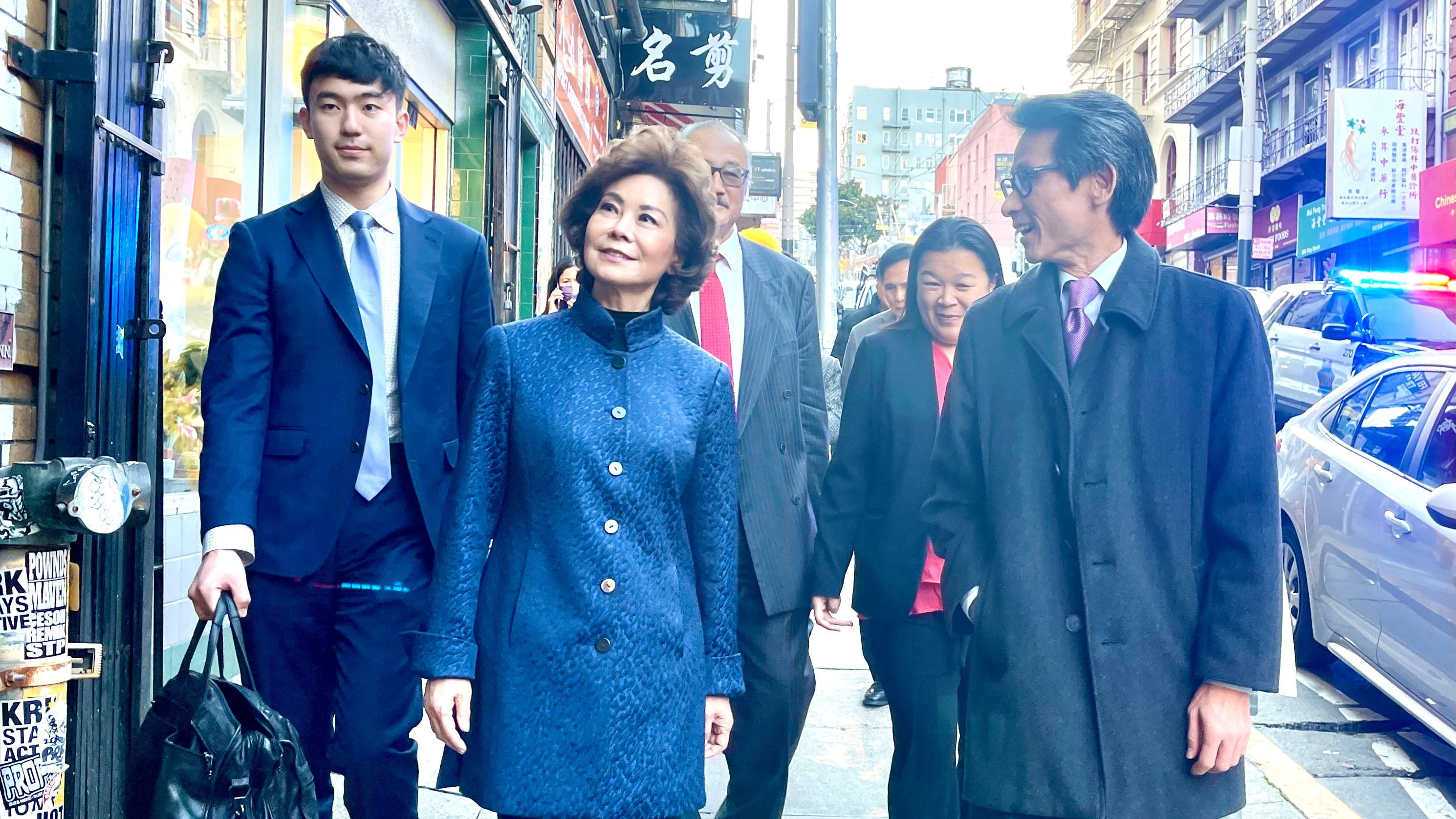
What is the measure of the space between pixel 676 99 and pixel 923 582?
12523mm

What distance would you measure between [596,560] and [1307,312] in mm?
14401

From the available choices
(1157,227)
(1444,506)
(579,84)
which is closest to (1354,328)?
(579,84)

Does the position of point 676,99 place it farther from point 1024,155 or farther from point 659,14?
point 1024,155

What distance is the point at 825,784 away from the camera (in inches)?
186

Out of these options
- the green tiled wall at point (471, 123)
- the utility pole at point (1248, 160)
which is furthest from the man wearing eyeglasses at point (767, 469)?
the utility pole at point (1248, 160)

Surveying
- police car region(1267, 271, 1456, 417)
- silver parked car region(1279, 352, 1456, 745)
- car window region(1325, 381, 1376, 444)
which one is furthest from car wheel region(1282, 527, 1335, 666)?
police car region(1267, 271, 1456, 417)

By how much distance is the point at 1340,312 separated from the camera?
1420 centimetres

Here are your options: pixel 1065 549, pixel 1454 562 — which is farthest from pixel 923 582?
pixel 1454 562

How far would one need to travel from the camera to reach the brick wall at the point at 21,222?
124 inches

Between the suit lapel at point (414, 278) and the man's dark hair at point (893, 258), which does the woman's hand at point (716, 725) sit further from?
the man's dark hair at point (893, 258)

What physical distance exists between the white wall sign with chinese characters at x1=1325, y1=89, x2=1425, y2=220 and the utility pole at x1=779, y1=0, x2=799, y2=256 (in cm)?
1127

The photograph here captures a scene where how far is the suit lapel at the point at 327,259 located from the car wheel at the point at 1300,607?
16.9 feet

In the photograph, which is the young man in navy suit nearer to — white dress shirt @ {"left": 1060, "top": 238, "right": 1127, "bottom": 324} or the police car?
white dress shirt @ {"left": 1060, "top": 238, "right": 1127, "bottom": 324}

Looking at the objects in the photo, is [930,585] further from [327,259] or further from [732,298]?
[327,259]
